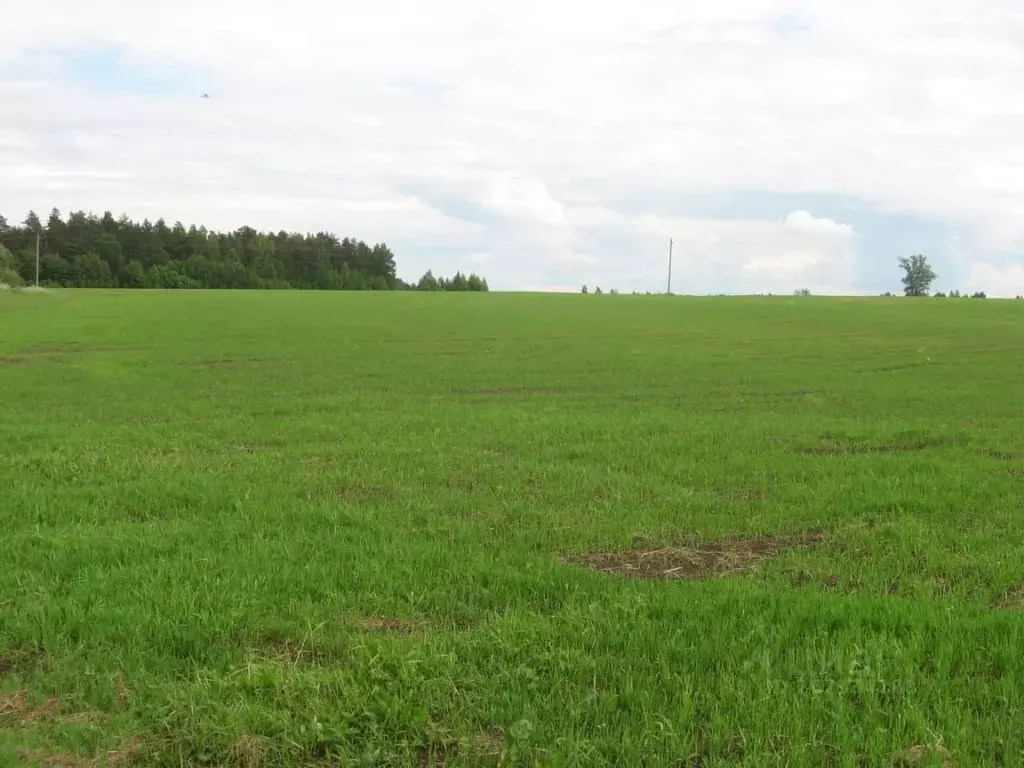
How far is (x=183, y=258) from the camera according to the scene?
481 ft

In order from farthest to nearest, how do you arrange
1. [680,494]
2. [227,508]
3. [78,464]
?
1. [78,464]
2. [680,494]
3. [227,508]

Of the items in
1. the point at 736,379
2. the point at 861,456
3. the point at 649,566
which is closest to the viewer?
the point at 649,566

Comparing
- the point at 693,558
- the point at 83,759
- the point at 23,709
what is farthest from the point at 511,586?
the point at 23,709

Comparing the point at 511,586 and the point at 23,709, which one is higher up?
the point at 511,586

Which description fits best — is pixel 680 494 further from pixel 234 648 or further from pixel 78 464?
pixel 78 464

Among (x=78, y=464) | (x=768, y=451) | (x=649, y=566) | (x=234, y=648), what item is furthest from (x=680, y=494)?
(x=78, y=464)

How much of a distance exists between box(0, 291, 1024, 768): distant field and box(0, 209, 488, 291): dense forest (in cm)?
11869

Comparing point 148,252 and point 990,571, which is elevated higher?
point 148,252

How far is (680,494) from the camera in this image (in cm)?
1037

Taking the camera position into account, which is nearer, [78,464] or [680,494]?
[680,494]

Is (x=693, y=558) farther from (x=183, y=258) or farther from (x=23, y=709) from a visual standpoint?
(x=183, y=258)

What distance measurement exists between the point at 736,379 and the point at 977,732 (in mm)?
23315

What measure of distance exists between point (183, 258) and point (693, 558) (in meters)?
153

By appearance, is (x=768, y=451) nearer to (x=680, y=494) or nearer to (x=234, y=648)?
(x=680, y=494)
